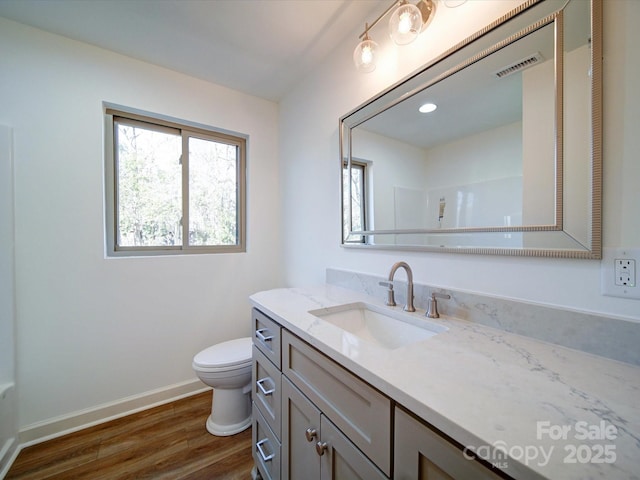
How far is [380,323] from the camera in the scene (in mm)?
1158

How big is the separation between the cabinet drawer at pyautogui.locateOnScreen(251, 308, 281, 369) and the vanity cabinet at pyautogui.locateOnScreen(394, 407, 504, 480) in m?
0.61

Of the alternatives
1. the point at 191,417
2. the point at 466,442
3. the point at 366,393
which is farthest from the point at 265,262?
the point at 466,442

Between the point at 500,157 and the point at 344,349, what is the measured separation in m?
0.88

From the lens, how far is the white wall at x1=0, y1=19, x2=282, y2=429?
149 cm

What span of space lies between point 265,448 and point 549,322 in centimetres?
127

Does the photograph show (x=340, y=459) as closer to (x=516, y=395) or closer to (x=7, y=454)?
(x=516, y=395)

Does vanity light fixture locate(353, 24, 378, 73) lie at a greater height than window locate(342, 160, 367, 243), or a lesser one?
greater

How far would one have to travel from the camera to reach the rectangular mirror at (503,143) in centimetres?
73

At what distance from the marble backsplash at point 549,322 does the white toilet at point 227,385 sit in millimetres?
1172

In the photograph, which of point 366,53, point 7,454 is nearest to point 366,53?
point 366,53

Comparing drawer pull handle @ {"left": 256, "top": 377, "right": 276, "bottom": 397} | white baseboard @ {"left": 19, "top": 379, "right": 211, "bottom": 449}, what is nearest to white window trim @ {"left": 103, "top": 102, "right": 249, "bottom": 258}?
white baseboard @ {"left": 19, "top": 379, "right": 211, "bottom": 449}

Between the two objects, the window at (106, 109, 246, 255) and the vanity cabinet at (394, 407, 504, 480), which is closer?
the vanity cabinet at (394, 407, 504, 480)

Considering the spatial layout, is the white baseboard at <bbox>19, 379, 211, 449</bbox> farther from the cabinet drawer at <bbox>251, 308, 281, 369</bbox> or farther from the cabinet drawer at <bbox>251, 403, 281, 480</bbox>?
the cabinet drawer at <bbox>251, 308, 281, 369</bbox>

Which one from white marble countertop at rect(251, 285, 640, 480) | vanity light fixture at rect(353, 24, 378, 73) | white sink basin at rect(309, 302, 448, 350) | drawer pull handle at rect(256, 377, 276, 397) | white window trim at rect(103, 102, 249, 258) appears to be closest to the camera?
white marble countertop at rect(251, 285, 640, 480)
